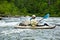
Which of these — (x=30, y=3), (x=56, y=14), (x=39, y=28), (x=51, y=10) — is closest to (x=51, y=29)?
(x=39, y=28)

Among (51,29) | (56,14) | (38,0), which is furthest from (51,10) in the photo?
(51,29)

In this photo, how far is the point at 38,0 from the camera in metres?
114

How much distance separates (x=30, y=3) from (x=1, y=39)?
3324 inches

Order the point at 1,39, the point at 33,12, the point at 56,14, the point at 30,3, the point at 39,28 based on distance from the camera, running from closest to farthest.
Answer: the point at 1,39 < the point at 39,28 < the point at 56,14 < the point at 33,12 < the point at 30,3

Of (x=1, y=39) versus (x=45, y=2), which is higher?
(x=1, y=39)

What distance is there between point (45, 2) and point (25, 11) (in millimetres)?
16783

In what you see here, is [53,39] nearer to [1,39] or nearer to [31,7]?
[1,39]

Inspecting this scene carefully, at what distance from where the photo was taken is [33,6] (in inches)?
4158

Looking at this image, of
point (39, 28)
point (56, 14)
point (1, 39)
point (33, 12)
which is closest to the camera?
point (1, 39)

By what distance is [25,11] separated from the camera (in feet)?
325

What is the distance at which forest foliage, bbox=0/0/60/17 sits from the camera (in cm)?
9762

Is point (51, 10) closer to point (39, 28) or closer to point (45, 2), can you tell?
point (45, 2)

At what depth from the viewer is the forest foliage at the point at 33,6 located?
320ft

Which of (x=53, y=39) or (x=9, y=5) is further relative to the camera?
(x=9, y=5)
